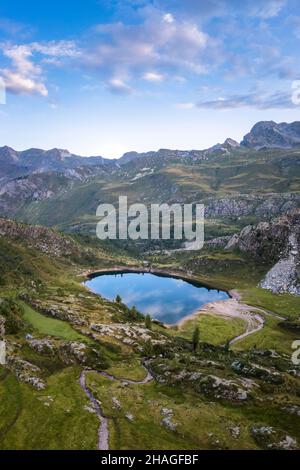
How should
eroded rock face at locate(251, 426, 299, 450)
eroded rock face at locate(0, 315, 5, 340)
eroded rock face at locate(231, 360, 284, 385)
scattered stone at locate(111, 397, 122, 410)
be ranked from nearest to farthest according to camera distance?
eroded rock face at locate(251, 426, 299, 450), scattered stone at locate(111, 397, 122, 410), eroded rock face at locate(231, 360, 284, 385), eroded rock face at locate(0, 315, 5, 340)

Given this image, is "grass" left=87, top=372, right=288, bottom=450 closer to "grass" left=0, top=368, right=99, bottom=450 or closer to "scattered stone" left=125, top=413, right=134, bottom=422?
"scattered stone" left=125, top=413, right=134, bottom=422

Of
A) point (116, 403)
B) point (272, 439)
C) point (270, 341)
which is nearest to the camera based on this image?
point (272, 439)

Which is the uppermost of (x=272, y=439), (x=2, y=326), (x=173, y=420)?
(x=2, y=326)

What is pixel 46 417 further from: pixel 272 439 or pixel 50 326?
pixel 50 326

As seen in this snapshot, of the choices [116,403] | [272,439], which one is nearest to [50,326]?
[116,403]

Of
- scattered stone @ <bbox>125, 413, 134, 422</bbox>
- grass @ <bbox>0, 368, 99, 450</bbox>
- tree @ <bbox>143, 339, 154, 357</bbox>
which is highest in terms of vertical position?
grass @ <bbox>0, 368, 99, 450</bbox>

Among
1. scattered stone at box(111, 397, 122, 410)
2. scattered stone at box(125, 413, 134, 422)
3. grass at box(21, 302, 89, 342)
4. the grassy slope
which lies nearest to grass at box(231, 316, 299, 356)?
grass at box(21, 302, 89, 342)

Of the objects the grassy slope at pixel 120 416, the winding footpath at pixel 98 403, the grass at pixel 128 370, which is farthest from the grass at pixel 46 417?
the grass at pixel 128 370

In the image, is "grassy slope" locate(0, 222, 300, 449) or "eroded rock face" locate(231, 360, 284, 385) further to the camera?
"eroded rock face" locate(231, 360, 284, 385)
